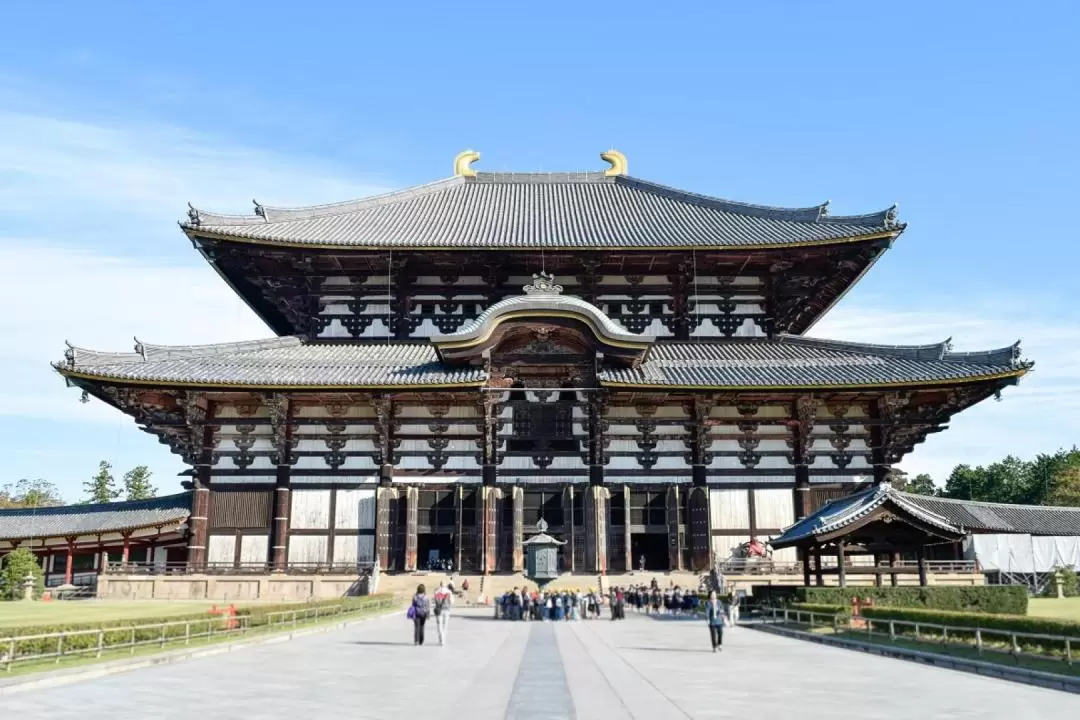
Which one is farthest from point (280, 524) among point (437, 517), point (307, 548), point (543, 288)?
point (543, 288)

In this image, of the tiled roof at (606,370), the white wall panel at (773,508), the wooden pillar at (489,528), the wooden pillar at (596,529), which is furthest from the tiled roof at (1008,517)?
the wooden pillar at (489,528)

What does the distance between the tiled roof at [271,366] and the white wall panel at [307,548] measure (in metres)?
7.03

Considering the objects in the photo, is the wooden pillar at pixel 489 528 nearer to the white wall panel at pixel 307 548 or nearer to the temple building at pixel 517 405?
the temple building at pixel 517 405

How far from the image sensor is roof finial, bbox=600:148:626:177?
184ft

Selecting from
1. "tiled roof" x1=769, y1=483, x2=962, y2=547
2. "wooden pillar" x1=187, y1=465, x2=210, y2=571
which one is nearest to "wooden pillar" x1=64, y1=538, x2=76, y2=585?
"wooden pillar" x1=187, y1=465, x2=210, y2=571

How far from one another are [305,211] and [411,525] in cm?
1921

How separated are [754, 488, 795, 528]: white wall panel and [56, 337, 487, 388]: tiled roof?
13.7 meters

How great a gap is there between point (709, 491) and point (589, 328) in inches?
360

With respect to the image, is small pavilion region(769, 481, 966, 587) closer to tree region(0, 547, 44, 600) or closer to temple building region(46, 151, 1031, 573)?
temple building region(46, 151, 1031, 573)

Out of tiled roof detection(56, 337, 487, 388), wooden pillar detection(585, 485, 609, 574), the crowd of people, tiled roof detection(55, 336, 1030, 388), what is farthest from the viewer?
wooden pillar detection(585, 485, 609, 574)

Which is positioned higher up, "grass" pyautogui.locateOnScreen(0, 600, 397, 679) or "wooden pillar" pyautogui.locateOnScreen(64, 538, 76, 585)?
"wooden pillar" pyautogui.locateOnScreen(64, 538, 76, 585)

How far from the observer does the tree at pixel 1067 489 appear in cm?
7750

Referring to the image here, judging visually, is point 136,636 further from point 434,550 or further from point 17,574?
point 17,574

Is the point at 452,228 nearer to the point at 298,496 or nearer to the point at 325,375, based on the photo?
the point at 325,375
